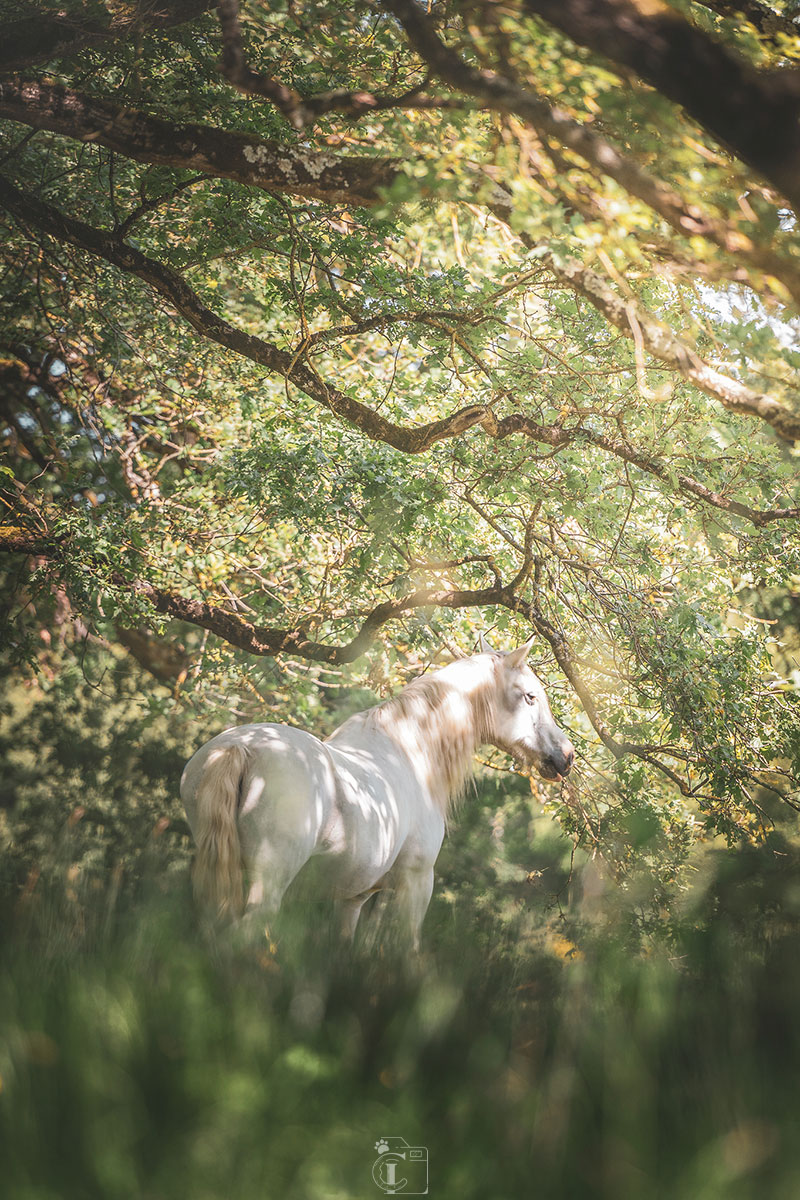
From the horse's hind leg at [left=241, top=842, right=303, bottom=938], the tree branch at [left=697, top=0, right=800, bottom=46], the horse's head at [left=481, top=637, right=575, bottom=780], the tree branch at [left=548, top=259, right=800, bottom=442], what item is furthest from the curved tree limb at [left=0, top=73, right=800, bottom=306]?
the horse's head at [left=481, top=637, right=575, bottom=780]

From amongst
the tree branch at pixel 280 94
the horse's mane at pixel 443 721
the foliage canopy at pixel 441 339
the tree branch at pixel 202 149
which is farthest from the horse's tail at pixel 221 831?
the tree branch at pixel 280 94

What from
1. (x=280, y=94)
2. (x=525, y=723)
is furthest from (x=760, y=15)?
(x=525, y=723)

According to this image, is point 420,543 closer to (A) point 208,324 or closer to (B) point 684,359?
(A) point 208,324

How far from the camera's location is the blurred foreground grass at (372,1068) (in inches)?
29.3

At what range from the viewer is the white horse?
2664 mm

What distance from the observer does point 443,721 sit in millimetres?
3957

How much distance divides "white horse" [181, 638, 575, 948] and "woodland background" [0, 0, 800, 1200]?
37 centimetres

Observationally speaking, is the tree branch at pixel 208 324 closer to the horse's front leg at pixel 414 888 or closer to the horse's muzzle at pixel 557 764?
the horse's muzzle at pixel 557 764

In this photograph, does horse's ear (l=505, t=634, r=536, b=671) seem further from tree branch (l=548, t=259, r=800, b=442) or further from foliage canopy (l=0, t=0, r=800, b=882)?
tree branch (l=548, t=259, r=800, b=442)

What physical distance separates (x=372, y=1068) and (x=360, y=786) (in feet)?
7.37

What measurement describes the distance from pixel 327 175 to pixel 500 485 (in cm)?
198

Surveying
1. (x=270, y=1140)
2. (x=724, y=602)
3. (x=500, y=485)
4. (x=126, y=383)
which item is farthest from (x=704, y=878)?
(x=126, y=383)

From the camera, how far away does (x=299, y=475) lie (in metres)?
4.99

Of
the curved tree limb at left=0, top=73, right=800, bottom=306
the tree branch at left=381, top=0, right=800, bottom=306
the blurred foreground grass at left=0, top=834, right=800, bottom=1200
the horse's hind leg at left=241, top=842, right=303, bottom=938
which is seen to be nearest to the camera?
the blurred foreground grass at left=0, top=834, right=800, bottom=1200
